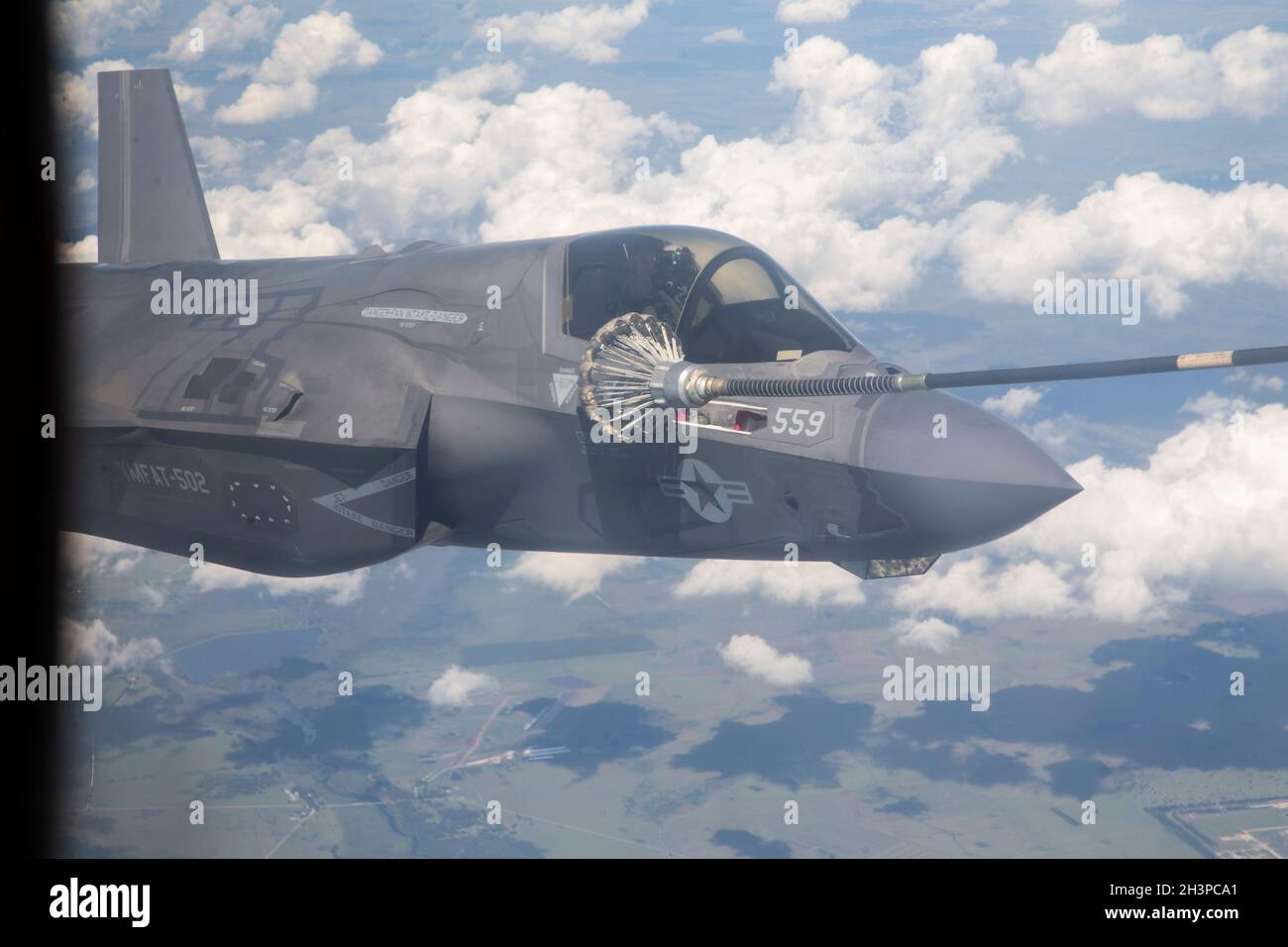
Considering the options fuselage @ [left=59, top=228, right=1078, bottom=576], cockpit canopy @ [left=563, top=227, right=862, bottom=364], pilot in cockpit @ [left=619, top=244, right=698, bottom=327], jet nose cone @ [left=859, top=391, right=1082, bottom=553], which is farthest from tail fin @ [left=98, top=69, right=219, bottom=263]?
jet nose cone @ [left=859, top=391, right=1082, bottom=553]

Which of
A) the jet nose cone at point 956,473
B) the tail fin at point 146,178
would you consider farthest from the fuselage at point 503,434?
the tail fin at point 146,178

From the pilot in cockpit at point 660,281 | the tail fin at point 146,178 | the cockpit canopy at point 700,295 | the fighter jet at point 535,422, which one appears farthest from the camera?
the tail fin at point 146,178

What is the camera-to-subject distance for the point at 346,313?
652 inches

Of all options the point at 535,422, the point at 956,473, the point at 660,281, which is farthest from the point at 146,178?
the point at 956,473

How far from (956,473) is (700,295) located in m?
3.66

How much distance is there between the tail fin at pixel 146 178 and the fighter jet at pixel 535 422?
24.9 ft

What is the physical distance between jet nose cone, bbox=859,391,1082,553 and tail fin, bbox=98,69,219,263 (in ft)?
59.0

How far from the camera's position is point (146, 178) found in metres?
25.6

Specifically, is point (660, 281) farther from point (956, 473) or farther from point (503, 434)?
point (956, 473)

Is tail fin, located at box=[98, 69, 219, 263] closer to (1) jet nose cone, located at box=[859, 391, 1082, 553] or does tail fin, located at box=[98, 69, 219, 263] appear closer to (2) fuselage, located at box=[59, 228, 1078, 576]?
(2) fuselage, located at box=[59, 228, 1078, 576]

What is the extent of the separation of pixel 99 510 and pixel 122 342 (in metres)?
2.56

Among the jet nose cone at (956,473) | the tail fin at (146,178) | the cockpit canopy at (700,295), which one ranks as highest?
the tail fin at (146,178)

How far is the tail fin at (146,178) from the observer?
83.4 feet

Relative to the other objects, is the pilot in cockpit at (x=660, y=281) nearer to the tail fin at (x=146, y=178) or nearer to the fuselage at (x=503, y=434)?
the fuselage at (x=503, y=434)
